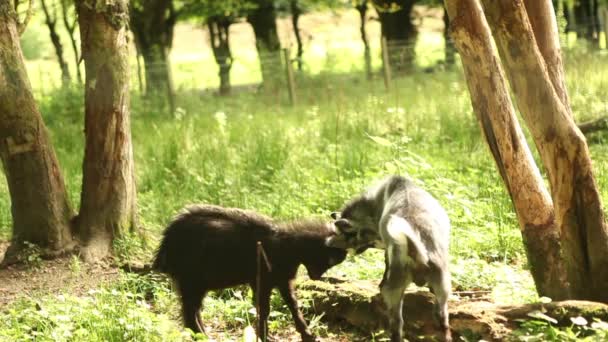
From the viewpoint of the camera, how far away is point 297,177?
1077cm

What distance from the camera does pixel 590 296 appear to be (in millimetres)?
5887

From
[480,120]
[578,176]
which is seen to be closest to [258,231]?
[480,120]

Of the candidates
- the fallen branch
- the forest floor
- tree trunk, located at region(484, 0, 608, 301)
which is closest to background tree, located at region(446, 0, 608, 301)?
tree trunk, located at region(484, 0, 608, 301)

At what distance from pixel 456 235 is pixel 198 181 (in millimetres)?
3815

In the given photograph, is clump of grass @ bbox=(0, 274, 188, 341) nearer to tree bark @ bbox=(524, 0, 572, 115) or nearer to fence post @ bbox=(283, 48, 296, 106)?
tree bark @ bbox=(524, 0, 572, 115)

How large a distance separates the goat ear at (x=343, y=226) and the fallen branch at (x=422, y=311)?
53 cm

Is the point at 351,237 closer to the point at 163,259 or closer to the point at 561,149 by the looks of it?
the point at 163,259

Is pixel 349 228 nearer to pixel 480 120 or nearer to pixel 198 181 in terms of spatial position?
pixel 480 120

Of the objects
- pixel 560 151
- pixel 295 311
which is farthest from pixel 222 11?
pixel 560 151

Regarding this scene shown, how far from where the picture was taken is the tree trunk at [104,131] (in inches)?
349

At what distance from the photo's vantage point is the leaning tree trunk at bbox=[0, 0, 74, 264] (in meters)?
8.59

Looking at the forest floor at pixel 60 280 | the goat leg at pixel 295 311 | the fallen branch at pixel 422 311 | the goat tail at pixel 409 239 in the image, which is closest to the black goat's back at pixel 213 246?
the goat leg at pixel 295 311

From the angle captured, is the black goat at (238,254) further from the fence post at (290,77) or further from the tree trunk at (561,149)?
the fence post at (290,77)

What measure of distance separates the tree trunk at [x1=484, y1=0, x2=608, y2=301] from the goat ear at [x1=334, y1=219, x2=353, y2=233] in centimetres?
142
